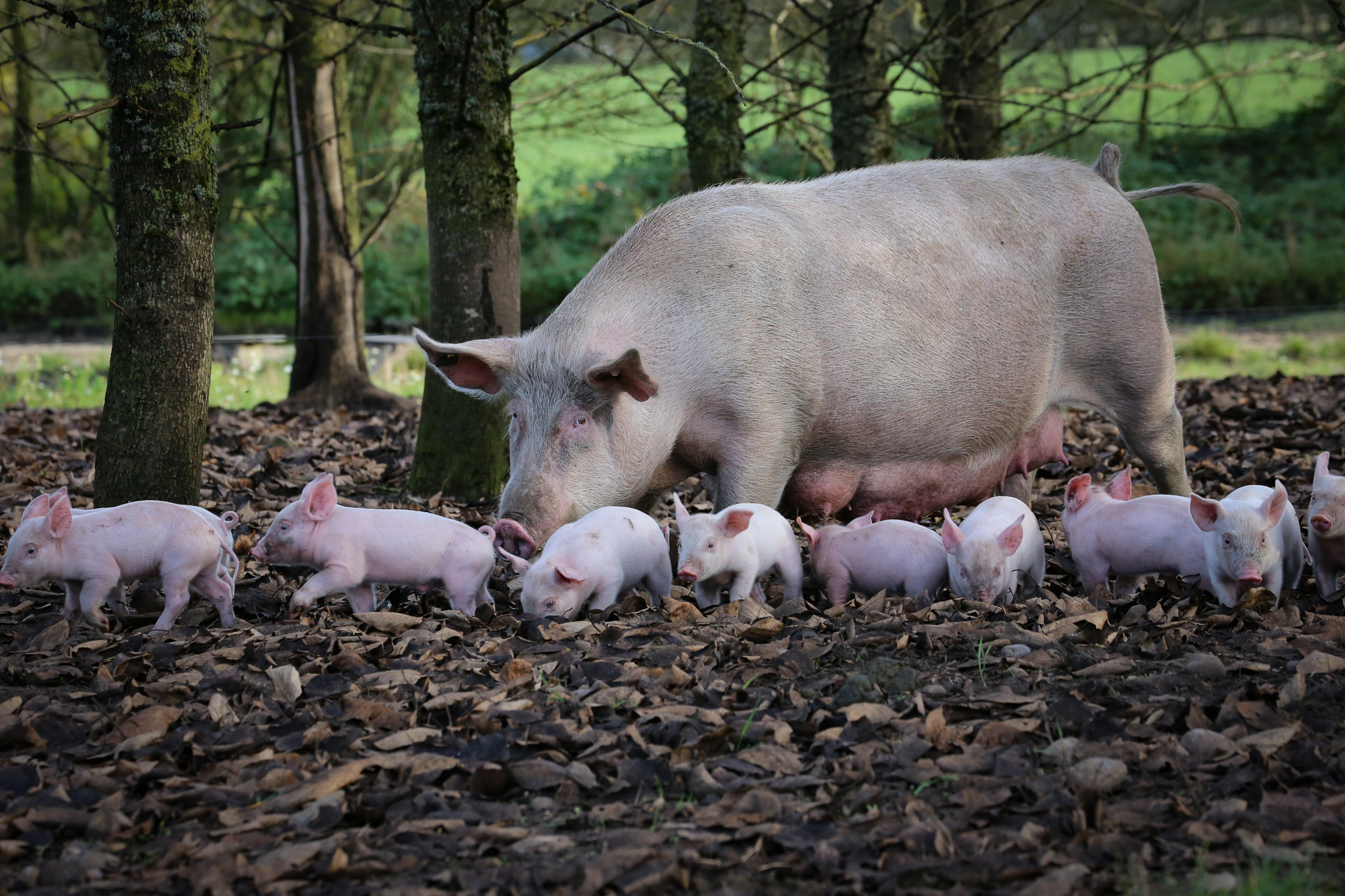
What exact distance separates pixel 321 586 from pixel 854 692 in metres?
1.80

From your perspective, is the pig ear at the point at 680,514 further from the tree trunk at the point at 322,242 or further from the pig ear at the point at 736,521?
the tree trunk at the point at 322,242

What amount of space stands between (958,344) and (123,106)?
3400mm

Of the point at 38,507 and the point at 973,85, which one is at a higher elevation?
the point at 973,85

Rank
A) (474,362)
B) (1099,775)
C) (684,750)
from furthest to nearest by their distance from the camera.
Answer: (474,362) → (684,750) → (1099,775)

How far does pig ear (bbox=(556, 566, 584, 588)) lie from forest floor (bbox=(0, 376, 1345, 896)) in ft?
0.50

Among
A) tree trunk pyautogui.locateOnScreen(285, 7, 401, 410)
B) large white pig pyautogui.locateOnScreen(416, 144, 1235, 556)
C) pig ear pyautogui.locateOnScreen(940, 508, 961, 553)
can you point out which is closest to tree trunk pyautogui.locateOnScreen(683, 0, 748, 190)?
large white pig pyautogui.locateOnScreen(416, 144, 1235, 556)

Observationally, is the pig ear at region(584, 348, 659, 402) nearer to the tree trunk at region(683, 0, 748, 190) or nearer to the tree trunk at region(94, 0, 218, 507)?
the tree trunk at region(94, 0, 218, 507)

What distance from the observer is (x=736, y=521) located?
395 centimetres

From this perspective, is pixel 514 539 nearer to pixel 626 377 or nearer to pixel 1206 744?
pixel 626 377

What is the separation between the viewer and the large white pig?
14.9 ft

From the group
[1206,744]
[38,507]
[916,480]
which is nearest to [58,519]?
[38,507]

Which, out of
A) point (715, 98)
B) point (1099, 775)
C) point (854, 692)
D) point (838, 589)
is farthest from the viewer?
point (715, 98)

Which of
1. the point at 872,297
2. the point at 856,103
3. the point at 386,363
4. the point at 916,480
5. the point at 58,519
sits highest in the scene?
the point at 856,103

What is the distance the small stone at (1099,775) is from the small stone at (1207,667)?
0.68 m
